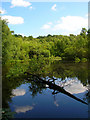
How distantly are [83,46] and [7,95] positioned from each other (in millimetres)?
25885

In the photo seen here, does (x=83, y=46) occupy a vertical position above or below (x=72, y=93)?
above

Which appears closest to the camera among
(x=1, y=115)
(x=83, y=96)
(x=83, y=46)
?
(x=1, y=115)

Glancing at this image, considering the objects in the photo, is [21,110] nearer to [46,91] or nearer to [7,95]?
[7,95]

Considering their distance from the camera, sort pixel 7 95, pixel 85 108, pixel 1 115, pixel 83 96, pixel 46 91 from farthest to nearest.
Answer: pixel 46 91 → pixel 7 95 → pixel 83 96 → pixel 85 108 → pixel 1 115

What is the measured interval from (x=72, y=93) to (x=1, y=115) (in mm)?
4255

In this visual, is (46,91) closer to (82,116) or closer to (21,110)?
(21,110)

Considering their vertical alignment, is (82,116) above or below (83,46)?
below

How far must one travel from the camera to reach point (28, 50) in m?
34.8

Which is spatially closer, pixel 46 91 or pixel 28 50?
pixel 46 91

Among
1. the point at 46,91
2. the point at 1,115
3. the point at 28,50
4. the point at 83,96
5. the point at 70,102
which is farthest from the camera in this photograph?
the point at 28,50

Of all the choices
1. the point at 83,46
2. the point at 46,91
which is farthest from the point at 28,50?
the point at 46,91

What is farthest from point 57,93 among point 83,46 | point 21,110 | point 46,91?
point 83,46

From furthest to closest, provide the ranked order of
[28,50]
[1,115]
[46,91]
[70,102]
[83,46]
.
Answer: [28,50] → [83,46] → [46,91] → [70,102] → [1,115]

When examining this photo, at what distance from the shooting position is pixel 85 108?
5.20m
